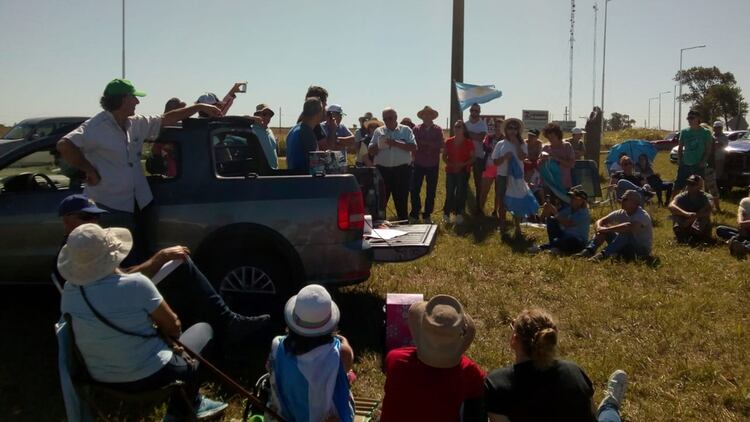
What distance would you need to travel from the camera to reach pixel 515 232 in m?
9.84

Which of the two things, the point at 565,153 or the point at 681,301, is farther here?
the point at 565,153

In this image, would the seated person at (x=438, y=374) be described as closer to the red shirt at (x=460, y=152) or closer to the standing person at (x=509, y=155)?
the standing person at (x=509, y=155)

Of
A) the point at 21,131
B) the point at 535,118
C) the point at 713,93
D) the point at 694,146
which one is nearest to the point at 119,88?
the point at 694,146

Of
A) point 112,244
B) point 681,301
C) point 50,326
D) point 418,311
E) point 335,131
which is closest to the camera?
point 418,311

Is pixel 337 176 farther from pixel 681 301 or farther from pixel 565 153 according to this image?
pixel 565 153

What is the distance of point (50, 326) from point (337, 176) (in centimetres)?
278

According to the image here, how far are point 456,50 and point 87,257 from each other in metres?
11.6

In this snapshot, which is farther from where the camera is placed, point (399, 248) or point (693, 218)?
point (693, 218)

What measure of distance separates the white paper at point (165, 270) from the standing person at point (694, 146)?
10.2 metres

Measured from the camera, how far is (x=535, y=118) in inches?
1015

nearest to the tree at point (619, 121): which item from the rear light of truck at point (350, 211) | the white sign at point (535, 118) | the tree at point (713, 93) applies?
the tree at point (713, 93)

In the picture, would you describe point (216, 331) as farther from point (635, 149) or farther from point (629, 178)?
point (635, 149)

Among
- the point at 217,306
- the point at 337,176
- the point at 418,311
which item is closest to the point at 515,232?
the point at 337,176

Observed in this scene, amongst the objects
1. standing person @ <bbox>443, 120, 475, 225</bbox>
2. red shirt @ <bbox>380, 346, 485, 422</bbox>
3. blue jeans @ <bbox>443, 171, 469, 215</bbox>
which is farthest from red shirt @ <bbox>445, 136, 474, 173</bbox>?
red shirt @ <bbox>380, 346, 485, 422</bbox>
